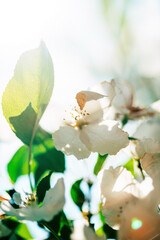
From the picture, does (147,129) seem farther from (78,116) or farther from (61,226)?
(61,226)

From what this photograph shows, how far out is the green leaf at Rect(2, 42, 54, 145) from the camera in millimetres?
537

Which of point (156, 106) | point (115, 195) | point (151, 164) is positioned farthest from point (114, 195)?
point (156, 106)

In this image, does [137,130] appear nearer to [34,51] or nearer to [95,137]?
[95,137]

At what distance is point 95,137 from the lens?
60 cm

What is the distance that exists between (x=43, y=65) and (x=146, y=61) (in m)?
1.09

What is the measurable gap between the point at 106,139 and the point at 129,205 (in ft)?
0.52

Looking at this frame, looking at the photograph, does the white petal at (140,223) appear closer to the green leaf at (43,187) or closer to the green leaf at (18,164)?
the green leaf at (43,187)

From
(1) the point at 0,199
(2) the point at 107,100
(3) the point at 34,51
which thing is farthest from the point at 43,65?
(1) the point at 0,199

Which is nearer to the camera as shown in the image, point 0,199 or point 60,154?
point 0,199

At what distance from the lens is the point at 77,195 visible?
25.6 inches

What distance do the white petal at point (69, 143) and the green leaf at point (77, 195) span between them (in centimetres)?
10

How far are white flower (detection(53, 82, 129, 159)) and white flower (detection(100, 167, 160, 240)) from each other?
0.06 metres

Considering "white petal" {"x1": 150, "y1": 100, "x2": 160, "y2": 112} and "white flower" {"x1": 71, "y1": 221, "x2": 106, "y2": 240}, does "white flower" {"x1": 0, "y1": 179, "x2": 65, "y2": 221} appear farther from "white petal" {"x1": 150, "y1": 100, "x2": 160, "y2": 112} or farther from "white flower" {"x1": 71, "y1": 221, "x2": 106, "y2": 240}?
"white petal" {"x1": 150, "y1": 100, "x2": 160, "y2": 112}

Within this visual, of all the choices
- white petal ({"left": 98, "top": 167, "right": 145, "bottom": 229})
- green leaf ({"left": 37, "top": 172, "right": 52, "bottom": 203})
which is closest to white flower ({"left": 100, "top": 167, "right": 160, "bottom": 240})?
white petal ({"left": 98, "top": 167, "right": 145, "bottom": 229})
